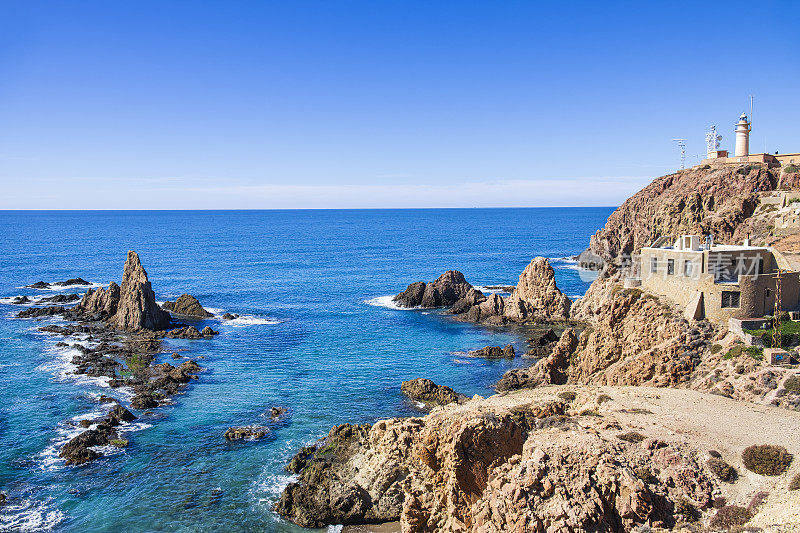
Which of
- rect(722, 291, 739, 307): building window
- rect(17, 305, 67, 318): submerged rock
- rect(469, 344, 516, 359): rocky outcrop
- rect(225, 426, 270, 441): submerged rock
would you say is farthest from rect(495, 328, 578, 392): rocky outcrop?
rect(17, 305, 67, 318): submerged rock

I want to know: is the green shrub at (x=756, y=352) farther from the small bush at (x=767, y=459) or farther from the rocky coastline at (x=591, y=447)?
the small bush at (x=767, y=459)

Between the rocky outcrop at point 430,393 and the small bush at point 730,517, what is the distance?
25059mm

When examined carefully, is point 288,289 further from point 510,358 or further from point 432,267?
point 510,358

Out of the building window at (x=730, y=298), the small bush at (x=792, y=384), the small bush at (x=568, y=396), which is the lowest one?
the small bush at (x=568, y=396)

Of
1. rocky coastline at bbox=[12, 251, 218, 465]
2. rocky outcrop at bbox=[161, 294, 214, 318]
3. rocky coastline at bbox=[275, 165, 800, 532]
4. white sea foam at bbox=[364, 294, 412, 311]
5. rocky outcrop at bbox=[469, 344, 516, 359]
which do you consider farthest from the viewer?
white sea foam at bbox=[364, 294, 412, 311]

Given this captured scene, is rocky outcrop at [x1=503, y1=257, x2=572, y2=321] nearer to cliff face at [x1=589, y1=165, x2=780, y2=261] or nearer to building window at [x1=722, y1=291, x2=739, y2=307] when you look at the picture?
cliff face at [x1=589, y1=165, x2=780, y2=261]

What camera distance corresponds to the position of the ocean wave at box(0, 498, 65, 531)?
2898 centimetres

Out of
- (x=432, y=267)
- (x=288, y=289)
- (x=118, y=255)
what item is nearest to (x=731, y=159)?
(x=432, y=267)

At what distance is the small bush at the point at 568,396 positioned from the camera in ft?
112

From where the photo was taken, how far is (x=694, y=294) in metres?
39.7

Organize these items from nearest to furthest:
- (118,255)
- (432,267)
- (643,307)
→ (643,307)
(432,267)
(118,255)

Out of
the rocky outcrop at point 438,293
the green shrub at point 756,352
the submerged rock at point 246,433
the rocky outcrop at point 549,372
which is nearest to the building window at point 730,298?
the green shrub at point 756,352

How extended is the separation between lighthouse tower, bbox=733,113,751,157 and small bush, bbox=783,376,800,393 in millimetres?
76079

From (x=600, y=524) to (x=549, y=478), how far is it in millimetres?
1971
